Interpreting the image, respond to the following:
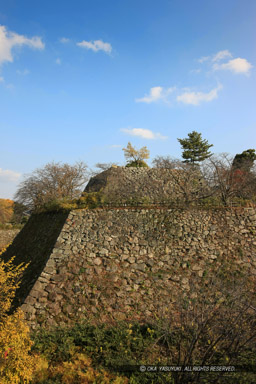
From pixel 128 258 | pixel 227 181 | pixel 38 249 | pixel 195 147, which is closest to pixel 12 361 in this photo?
pixel 128 258

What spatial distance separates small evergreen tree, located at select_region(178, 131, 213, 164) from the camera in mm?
36562

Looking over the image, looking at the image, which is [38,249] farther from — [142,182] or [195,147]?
[195,147]

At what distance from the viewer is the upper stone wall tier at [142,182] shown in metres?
20.9

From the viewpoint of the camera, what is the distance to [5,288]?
26.5ft

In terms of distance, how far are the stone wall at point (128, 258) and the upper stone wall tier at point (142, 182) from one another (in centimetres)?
566

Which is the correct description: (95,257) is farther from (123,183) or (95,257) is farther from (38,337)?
(123,183)

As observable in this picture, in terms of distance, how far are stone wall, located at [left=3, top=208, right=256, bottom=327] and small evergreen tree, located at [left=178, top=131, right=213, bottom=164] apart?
866 inches

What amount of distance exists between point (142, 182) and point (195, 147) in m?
18.6

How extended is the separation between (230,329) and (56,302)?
765 centimetres

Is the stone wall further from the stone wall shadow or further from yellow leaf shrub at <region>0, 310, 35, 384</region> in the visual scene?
yellow leaf shrub at <region>0, 310, 35, 384</region>

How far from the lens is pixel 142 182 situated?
22.3m

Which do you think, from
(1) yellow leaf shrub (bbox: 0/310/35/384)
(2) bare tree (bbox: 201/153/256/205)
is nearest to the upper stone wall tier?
(2) bare tree (bbox: 201/153/256/205)

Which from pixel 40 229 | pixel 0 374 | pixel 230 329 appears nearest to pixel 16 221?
pixel 40 229

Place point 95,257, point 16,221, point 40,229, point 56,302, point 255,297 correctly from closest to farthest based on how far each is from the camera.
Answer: point 56,302 < point 255,297 < point 95,257 < point 40,229 < point 16,221
